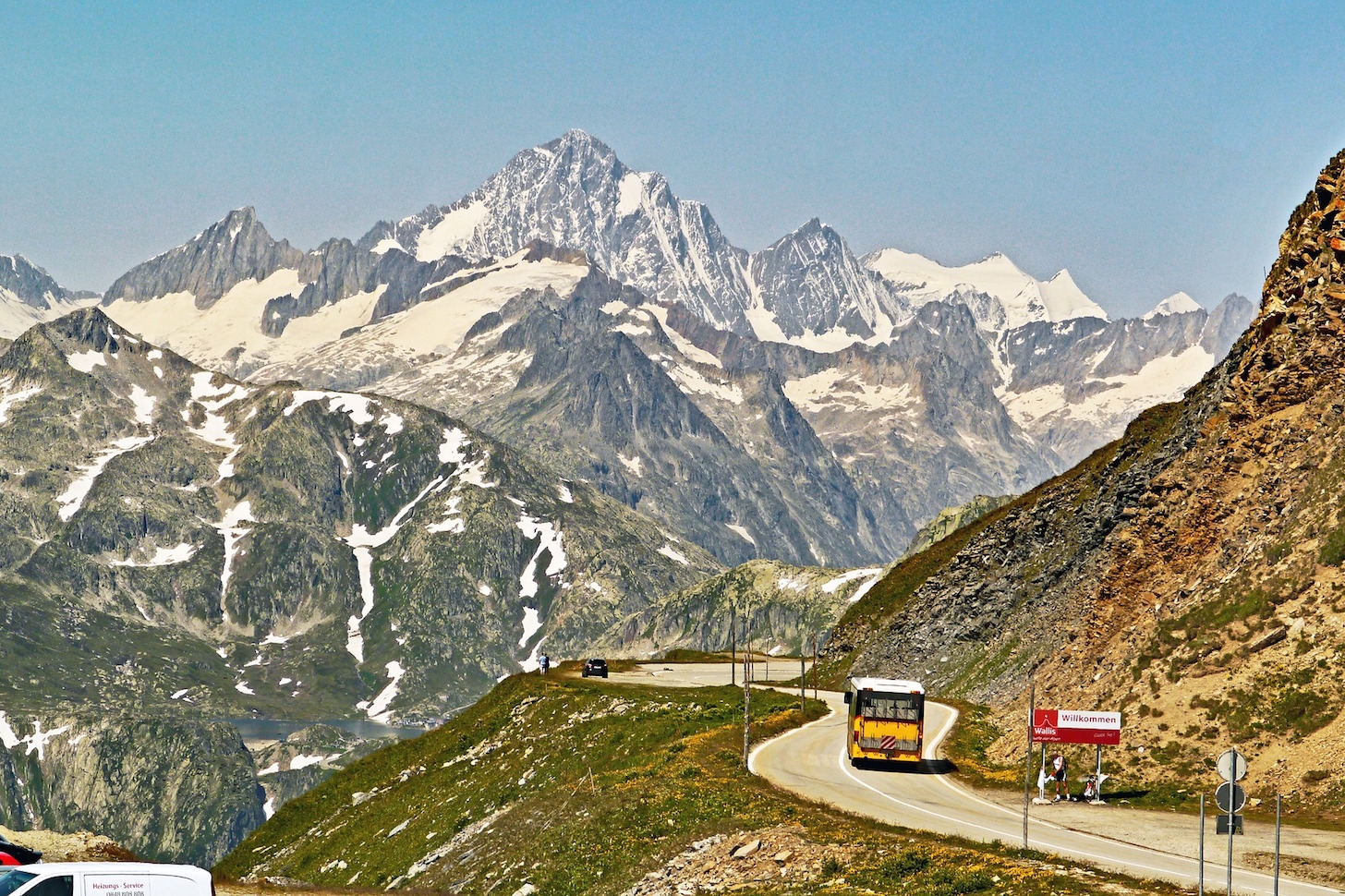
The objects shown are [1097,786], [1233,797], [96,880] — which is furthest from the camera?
[1097,786]

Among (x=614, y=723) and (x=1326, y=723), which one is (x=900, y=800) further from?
(x=614, y=723)

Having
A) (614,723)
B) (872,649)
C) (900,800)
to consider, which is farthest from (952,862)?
(872,649)

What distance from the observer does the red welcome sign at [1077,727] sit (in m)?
62.7

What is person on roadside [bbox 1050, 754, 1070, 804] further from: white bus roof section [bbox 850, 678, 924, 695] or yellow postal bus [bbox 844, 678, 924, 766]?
white bus roof section [bbox 850, 678, 924, 695]

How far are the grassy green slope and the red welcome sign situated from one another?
12291 mm

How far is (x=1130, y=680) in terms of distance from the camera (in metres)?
69.6

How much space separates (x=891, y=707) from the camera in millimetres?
71625

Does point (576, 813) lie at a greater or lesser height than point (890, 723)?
lesser

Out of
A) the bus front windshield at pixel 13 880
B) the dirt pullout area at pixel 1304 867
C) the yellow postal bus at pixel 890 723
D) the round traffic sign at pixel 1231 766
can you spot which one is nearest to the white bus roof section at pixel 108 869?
the bus front windshield at pixel 13 880

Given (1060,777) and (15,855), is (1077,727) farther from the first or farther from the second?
(15,855)

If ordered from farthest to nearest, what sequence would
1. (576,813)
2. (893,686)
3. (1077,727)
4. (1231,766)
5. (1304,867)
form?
(893,686) < (576,813) < (1077,727) < (1304,867) < (1231,766)

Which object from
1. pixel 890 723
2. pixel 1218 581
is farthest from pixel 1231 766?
pixel 1218 581

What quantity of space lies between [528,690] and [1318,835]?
247 feet

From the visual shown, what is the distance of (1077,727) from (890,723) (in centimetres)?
1141
